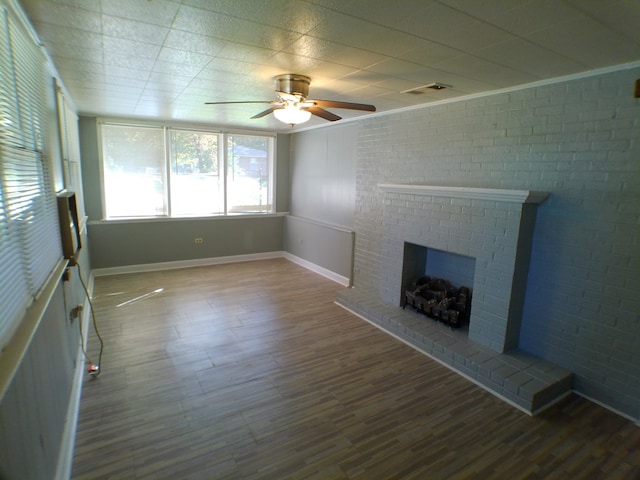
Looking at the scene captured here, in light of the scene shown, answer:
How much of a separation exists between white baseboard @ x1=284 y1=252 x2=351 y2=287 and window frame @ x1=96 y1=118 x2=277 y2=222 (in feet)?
3.39

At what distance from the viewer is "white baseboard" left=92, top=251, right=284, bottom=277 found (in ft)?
19.1

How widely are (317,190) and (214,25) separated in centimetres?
436

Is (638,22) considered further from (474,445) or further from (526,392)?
(474,445)

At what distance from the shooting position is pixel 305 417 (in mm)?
2564

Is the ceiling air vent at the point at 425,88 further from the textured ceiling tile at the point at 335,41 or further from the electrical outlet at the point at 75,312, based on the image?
the electrical outlet at the point at 75,312

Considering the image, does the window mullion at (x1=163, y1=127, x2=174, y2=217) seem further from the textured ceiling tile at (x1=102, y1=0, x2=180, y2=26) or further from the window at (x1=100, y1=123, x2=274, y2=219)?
the textured ceiling tile at (x1=102, y1=0, x2=180, y2=26)

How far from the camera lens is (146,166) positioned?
593 cm

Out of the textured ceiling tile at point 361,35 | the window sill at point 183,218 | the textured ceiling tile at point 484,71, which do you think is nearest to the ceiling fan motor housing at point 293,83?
the textured ceiling tile at point 361,35

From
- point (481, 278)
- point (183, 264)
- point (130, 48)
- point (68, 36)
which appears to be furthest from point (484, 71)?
point (183, 264)

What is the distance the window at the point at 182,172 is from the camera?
575cm

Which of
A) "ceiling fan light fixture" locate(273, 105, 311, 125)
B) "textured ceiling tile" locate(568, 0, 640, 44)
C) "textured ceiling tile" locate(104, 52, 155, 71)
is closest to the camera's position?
"textured ceiling tile" locate(568, 0, 640, 44)

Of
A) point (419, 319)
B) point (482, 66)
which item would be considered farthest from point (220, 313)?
point (482, 66)

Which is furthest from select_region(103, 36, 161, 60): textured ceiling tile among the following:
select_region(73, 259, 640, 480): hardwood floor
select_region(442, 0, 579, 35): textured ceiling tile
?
select_region(73, 259, 640, 480): hardwood floor

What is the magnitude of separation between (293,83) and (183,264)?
4492 mm
